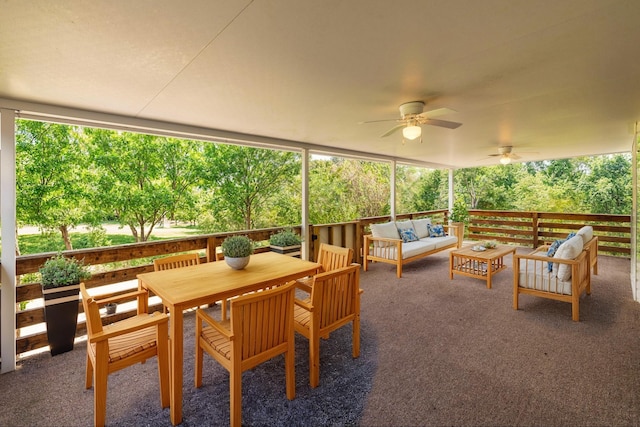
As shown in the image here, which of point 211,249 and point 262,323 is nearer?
point 262,323

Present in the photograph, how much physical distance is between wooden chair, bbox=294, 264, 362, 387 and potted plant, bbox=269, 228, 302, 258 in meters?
1.91

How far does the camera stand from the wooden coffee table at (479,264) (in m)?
4.44

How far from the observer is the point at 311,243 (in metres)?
5.24

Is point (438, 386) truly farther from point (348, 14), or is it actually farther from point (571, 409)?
point (348, 14)

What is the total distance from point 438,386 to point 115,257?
138 inches

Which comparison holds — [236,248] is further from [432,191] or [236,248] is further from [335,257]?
[432,191]

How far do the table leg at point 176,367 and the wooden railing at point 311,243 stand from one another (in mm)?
1076

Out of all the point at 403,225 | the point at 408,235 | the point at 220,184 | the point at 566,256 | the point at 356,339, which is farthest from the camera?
the point at 220,184

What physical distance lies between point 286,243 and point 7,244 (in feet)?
9.74

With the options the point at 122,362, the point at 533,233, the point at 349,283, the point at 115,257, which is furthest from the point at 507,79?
the point at 533,233

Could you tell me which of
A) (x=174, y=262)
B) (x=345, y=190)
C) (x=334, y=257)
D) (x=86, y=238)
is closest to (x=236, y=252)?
(x=174, y=262)

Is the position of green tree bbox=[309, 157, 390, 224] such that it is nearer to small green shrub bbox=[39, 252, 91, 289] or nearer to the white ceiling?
the white ceiling

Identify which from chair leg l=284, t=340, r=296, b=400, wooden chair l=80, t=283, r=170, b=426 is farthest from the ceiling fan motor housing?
wooden chair l=80, t=283, r=170, b=426

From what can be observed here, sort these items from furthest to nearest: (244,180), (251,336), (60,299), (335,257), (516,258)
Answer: (244,180), (516,258), (335,257), (60,299), (251,336)
